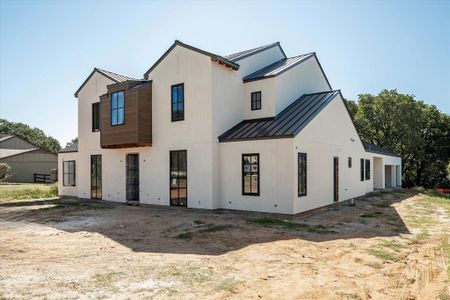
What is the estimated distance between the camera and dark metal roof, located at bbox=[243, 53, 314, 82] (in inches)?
612

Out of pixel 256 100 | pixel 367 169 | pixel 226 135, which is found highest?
pixel 256 100

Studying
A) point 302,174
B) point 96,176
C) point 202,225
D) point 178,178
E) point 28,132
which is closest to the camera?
point 202,225

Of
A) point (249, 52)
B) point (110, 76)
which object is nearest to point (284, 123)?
point (249, 52)

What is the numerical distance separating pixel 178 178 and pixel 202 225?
→ 4468 mm

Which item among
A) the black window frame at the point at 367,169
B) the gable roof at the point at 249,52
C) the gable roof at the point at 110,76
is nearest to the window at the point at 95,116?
the gable roof at the point at 110,76

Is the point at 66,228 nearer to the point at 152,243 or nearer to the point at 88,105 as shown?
the point at 152,243

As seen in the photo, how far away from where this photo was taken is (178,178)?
1534 centimetres

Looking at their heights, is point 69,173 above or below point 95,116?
below

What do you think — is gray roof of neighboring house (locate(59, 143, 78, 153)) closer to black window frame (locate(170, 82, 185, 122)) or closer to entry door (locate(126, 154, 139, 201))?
entry door (locate(126, 154, 139, 201))

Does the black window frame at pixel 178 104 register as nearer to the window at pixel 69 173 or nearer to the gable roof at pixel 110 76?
the gable roof at pixel 110 76

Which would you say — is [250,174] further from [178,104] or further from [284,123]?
[178,104]

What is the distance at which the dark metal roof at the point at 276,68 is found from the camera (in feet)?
51.0

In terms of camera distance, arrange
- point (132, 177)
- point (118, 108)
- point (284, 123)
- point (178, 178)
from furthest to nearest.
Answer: point (132, 177), point (118, 108), point (178, 178), point (284, 123)

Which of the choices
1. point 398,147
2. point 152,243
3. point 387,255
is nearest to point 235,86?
point 152,243
